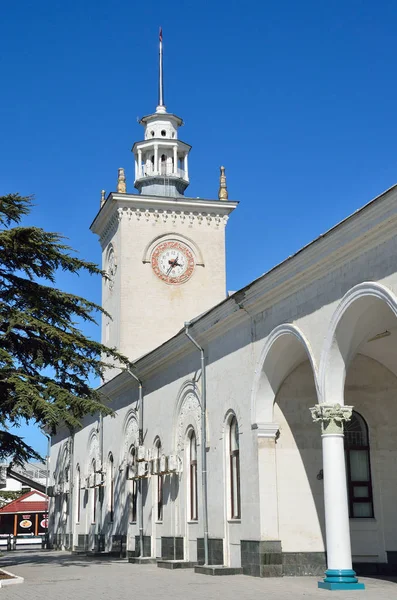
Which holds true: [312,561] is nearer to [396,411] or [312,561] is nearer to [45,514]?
[396,411]

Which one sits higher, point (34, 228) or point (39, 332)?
point (34, 228)

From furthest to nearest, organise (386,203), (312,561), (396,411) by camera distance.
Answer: (396,411) < (312,561) < (386,203)

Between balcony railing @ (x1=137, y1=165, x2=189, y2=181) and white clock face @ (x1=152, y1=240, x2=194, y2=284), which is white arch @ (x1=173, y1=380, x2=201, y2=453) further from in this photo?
balcony railing @ (x1=137, y1=165, x2=189, y2=181)

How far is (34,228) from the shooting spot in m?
18.9

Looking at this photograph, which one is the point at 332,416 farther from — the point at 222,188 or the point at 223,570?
the point at 222,188

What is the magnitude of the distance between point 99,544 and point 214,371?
1285cm

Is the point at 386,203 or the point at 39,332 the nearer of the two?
the point at 386,203

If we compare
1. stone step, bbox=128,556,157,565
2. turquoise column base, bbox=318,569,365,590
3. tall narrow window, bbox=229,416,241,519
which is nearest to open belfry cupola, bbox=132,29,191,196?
stone step, bbox=128,556,157,565

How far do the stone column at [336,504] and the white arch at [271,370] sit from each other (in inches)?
92.6

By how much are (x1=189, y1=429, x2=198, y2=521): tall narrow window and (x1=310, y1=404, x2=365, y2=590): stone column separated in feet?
24.0

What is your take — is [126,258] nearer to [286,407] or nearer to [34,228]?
[34,228]

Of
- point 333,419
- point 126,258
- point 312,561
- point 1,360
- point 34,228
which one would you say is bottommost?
point 312,561

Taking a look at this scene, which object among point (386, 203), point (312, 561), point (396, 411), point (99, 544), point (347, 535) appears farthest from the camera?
point (99, 544)

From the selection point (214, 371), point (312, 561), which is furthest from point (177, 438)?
point (312, 561)
